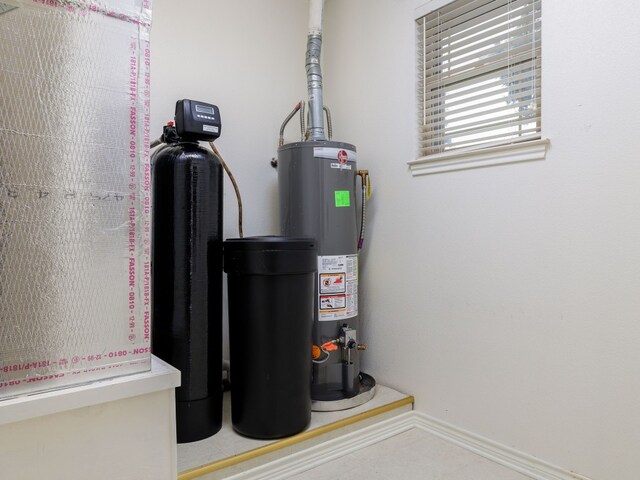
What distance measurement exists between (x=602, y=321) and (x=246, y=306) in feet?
4.07

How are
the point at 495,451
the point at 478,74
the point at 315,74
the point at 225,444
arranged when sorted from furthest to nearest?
the point at 315,74
the point at 478,74
the point at 495,451
the point at 225,444

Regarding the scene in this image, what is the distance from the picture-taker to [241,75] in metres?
2.23

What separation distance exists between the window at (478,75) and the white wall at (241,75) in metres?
0.80

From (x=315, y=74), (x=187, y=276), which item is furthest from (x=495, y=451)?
(x=315, y=74)

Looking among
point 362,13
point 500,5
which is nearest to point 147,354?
point 500,5

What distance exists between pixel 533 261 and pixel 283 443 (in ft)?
3.83

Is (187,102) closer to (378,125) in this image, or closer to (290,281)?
(290,281)

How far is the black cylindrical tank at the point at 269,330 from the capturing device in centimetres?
156

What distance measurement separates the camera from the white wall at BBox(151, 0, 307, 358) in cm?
199

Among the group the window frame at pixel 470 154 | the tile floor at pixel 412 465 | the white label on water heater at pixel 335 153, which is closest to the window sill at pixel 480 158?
the window frame at pixel 470 154

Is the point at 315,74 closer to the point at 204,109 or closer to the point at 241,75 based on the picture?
the point at 241,75

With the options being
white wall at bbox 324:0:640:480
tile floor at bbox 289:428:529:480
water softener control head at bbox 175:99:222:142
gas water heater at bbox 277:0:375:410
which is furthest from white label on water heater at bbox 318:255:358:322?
water softener control head at bbox 175:99:222:142

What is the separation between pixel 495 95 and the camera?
1738 mm

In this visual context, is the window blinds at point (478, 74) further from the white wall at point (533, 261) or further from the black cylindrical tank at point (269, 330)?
the black cylindrical tank at point (269, 330)
